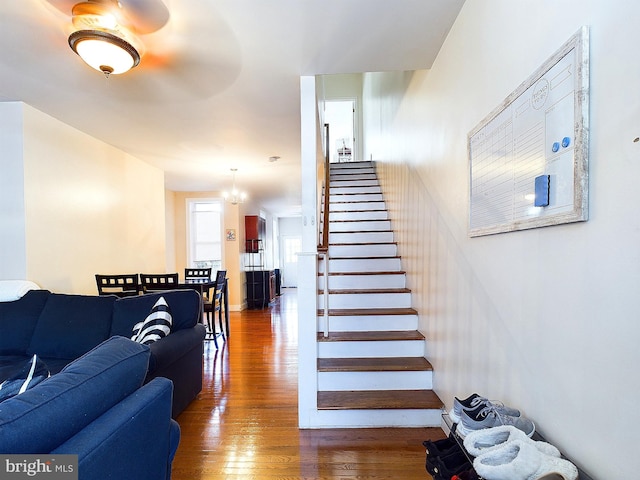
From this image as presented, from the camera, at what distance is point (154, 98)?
2.76 m

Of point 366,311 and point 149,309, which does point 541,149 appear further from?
point 149,309

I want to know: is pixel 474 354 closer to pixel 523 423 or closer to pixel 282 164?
pixel 523 423

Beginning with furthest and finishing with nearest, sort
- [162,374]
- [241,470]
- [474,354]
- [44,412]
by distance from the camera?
[162,374]
[241,470]
[474,354]
[44,412]

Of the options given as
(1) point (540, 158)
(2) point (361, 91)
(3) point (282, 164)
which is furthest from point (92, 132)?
(2) point (361, 91)

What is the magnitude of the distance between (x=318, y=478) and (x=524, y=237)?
5.29 ft

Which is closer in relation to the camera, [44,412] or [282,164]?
[44,412]

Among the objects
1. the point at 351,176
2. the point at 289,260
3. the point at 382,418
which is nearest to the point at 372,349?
the point at 382,418

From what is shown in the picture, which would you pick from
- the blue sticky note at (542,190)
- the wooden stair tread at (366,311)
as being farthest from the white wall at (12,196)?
the blue sticky note at (542,190)

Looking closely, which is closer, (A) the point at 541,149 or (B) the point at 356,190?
(A) the point at 541,149

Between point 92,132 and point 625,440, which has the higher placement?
point 92,132

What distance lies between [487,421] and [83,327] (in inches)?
104

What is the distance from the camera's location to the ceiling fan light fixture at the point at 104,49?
5.58 ft

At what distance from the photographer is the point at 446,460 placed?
1.21m

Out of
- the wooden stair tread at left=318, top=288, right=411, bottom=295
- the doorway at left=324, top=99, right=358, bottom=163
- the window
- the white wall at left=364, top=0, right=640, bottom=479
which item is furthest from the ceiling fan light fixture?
the doorway at left=324, top=99, right=358, bottom=163
